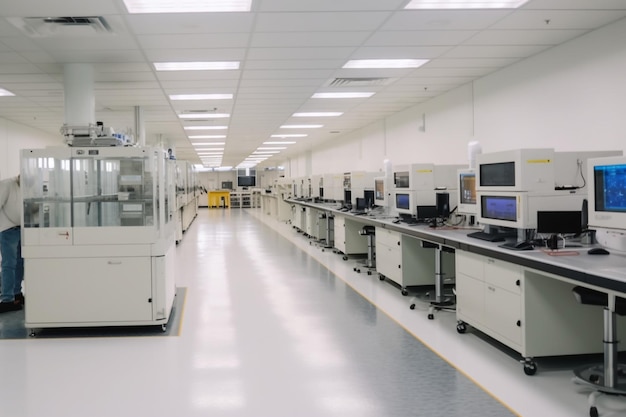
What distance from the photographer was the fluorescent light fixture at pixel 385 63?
19.4 ft

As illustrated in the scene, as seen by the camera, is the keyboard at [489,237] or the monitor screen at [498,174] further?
the keyboard at [489,237]

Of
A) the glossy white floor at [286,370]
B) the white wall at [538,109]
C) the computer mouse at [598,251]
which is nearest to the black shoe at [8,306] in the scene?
the glossy white floor at [286,370]

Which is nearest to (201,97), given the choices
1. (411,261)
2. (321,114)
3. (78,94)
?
(78,94)

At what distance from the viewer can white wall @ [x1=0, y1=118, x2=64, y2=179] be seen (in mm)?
9688

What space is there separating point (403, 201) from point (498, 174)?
2204 millimetres

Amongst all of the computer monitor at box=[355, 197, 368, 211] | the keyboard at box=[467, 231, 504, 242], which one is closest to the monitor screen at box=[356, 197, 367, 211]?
the computer monitor at box=[355, 197, 368, 211]

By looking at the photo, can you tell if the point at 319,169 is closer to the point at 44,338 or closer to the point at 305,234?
the point at 305,234

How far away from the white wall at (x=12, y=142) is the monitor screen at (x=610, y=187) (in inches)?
388

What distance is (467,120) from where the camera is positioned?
7.24 meters

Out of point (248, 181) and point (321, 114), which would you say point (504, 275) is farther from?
point (248, 181)

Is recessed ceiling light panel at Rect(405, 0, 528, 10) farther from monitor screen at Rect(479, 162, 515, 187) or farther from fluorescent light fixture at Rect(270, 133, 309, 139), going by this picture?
fluorescent light fixture at Rect(270, 133, 309, 139)

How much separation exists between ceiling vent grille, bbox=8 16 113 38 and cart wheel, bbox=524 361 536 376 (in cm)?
413

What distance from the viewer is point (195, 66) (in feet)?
19.2

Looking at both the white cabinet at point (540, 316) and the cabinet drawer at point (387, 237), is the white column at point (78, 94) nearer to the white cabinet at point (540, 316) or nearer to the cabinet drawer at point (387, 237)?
the cabinet drawer at point (387, 237)
